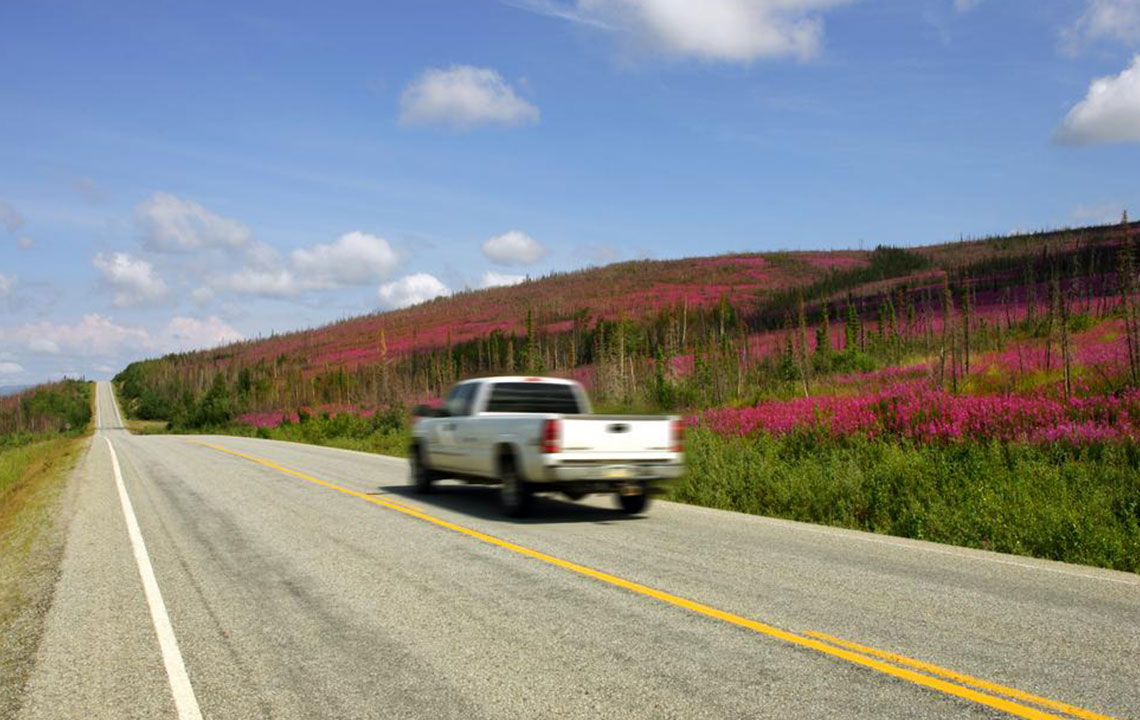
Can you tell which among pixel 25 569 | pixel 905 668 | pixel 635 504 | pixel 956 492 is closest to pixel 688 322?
pixel 635 504

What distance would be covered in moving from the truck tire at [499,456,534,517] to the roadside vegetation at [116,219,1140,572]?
11.2ft

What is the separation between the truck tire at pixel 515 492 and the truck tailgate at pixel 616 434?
884 millimetres

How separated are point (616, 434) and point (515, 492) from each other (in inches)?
63.1

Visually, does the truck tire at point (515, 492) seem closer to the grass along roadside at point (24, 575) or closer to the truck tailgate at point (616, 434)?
the truck tailgate at point (616, 434)

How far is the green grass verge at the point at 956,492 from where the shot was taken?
894 centimetres

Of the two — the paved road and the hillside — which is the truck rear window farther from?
the hillside

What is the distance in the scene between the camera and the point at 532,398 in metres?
13.4

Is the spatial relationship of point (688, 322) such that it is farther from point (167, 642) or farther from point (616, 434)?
point (167, 642)

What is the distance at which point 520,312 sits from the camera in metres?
86.1

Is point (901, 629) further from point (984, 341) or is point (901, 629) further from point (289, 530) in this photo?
point (984, 341)

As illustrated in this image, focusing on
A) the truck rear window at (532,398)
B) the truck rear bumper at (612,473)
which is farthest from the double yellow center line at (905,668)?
the truck rear window at (532,398)

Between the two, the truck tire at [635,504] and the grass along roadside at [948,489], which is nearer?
the grass along roadside at [948,489]

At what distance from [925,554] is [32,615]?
833 centimetres

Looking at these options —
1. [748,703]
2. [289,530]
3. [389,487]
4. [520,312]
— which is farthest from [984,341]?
[520,312]
